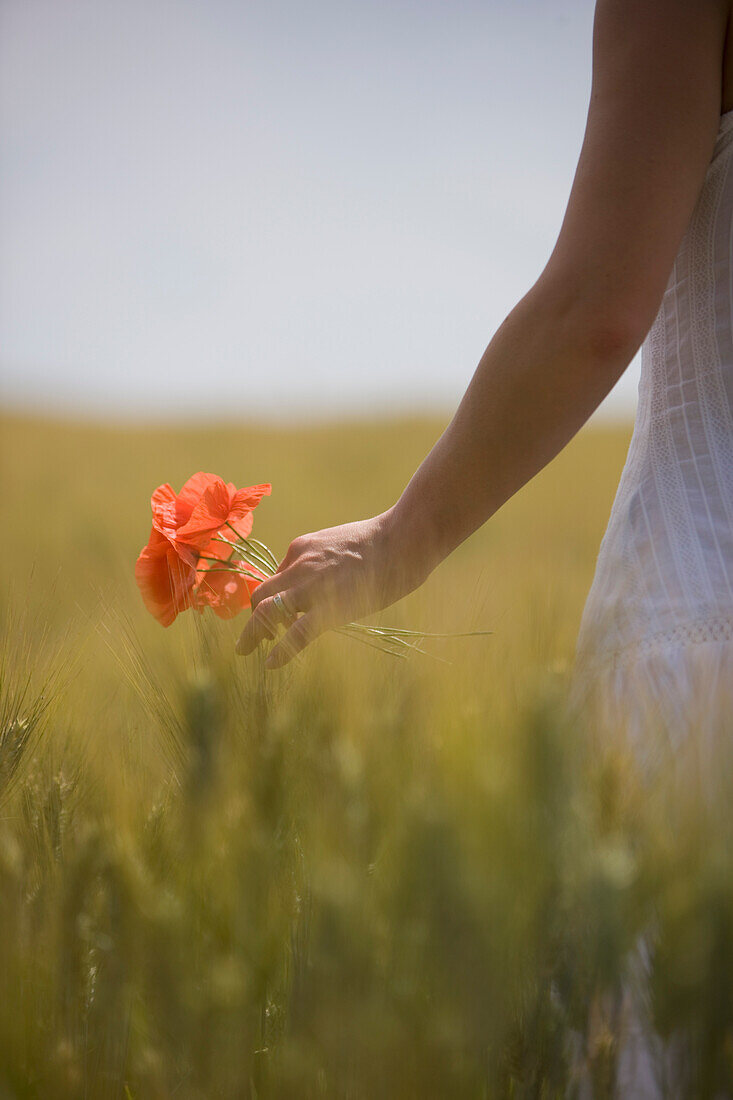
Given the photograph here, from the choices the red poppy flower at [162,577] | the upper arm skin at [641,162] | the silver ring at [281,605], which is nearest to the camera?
the upper arm skin at [641,162]

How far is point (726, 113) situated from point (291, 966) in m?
0.72

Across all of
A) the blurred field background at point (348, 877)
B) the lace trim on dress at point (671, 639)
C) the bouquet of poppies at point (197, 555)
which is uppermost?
the bouquet of poppies at point (197, 555)

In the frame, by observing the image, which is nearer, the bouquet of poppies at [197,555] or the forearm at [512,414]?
the forearm at [512,414]

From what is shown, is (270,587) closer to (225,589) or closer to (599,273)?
(225,589)

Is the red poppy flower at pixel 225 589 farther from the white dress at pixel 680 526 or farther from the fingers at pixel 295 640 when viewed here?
the white dress at pixel 680 526

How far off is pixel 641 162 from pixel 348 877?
1.72ft

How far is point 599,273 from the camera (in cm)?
64

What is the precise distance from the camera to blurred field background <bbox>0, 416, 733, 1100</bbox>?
442 millimetres

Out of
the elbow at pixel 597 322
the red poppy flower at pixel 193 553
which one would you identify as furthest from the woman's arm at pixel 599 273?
the red poppy flower at pixel 193 553

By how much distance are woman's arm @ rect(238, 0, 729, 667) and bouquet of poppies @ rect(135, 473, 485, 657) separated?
21 centimetres

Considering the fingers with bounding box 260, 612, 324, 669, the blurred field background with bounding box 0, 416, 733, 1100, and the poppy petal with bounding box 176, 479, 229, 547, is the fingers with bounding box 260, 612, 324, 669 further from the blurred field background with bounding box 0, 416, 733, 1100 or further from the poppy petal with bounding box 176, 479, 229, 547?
the poppy petal with bounding box 176, 479, 229, 547

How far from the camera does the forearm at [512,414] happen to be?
65 centimetres

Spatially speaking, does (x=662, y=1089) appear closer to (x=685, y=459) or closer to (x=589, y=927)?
(x=589, y=927)

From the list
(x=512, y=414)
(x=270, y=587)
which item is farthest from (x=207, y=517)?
(x=512, y=414)
